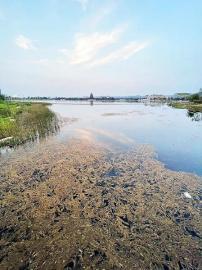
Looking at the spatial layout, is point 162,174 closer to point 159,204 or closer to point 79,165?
point 159,204

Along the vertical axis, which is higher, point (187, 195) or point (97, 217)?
point (97, 217)

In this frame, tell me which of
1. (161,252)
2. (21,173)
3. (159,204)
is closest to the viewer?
(161,252)

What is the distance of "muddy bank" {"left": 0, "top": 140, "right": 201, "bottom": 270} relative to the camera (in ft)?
16.3

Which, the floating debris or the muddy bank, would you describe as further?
the floating debris

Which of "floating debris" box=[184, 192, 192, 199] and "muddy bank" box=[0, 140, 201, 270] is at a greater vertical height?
"muddy bank" box=[0, 140, 201, 270]

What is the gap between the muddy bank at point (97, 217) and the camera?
16.3 feet

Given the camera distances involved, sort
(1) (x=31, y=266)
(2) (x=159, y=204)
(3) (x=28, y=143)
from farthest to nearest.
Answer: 1. (3) (x=28, y=143)
2. (2) (x=159, y=204)
3. (1) (x=31, y=266)

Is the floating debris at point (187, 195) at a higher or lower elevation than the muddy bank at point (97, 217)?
lower

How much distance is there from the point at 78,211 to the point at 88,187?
1854 millimetres

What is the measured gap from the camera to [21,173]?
403 inches

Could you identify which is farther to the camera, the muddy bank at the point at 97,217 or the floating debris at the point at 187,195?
the floating debris at the point at 187,195

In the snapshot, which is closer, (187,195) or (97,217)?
(97,217)

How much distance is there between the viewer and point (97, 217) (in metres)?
6.62

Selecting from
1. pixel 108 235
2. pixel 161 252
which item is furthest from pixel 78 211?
pixel 161 252
